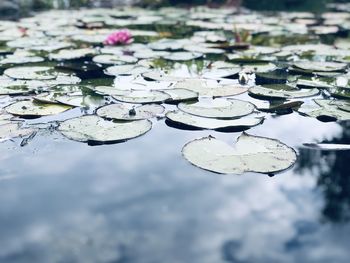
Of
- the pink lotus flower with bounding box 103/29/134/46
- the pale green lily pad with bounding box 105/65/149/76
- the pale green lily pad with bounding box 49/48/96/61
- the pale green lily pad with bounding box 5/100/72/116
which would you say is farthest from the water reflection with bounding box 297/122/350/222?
the pink lotus flower with bounding box 103/29/134/46

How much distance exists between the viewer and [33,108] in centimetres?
217

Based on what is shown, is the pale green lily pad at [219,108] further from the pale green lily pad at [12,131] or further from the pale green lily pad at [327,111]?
the pale green lily pad at [12,131]

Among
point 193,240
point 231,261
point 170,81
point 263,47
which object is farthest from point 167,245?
point 263,47

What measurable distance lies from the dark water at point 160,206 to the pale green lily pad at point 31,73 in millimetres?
889

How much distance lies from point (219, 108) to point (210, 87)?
1.33 feet

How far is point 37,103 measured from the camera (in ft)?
7.35

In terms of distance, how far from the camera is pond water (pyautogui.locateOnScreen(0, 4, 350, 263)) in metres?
1.21

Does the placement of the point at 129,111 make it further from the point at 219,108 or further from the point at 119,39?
the point at 119,39

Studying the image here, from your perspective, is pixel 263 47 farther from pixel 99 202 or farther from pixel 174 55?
pixel 99 202

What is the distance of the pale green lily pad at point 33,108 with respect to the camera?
6.91 feet

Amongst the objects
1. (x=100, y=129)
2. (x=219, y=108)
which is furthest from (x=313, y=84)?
(x=100, y=129)

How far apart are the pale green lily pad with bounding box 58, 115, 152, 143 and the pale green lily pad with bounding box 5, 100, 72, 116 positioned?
205mm

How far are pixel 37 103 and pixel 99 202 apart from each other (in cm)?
102

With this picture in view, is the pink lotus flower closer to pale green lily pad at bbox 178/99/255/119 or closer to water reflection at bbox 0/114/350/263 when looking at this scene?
pale green lily pad at bbox 178/99/255/119
